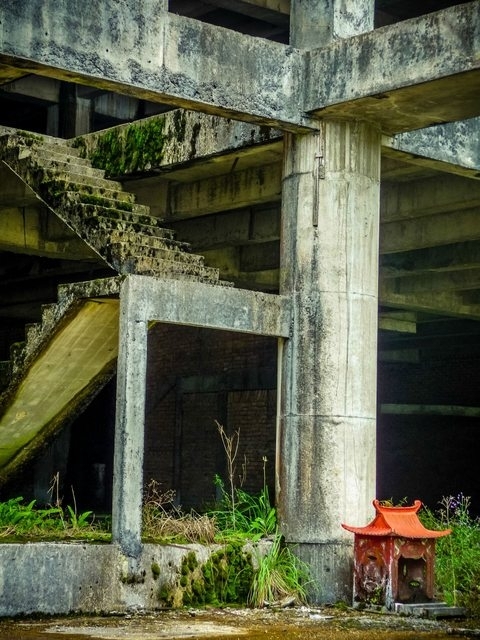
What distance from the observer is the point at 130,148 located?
14.1 metres

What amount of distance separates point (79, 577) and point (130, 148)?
5.96m

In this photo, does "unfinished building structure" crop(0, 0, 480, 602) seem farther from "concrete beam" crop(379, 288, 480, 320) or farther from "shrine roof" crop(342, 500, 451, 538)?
"concrete beam" crop(379, 288, 480, 320)

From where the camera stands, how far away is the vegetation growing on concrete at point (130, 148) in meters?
13.7

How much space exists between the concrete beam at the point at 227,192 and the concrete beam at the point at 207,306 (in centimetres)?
322

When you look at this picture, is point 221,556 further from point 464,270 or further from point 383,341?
point 383,341

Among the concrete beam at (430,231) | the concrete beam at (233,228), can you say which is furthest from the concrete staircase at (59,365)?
the concrete beam at (430,231)

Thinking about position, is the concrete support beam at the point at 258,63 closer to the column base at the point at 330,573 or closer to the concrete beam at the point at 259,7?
the column base at the point at 330,573

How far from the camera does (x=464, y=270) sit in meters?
19.2

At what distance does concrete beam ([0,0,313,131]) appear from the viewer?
987cm

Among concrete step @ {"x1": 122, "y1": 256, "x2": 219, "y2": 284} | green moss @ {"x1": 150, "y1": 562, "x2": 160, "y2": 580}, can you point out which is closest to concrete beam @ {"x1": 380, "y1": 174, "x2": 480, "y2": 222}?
concrete step @ {"x1": 122, "y1": 256, "x2": 219, "y2": 284}

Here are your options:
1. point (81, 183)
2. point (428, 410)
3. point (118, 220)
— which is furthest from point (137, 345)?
point (428, 410)

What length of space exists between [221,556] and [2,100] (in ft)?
38.3

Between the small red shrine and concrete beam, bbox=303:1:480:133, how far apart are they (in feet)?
12.3

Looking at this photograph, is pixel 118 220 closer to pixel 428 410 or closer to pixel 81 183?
pixel 81 183
